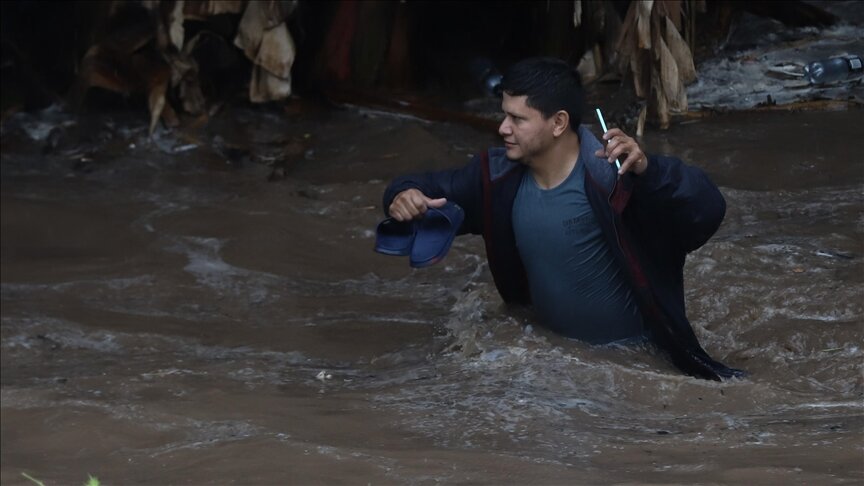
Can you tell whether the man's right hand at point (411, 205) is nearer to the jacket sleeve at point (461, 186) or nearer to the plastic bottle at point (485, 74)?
the jacket sleeve at point (461, 186)

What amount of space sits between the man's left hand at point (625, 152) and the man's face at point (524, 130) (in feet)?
1.75

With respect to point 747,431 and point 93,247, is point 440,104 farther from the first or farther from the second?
point 747,431

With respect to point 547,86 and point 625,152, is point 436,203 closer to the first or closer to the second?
point 547,86

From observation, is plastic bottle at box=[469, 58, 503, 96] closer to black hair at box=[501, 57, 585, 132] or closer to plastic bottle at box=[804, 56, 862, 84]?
plastic bottle at box=[804, 56, 862, 84]

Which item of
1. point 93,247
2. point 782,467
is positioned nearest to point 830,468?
point 782,467

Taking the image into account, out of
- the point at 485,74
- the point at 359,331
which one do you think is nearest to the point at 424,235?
the point at 359,331

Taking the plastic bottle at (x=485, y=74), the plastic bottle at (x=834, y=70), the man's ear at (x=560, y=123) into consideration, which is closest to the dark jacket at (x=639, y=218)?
the man's ear at (x=560, y=123)

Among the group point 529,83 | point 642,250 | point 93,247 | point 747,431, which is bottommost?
point 93,247

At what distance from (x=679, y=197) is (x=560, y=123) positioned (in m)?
0.64

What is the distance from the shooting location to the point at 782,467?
3.23 m

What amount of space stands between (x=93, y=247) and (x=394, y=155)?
206cm

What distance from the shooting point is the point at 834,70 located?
6.91m

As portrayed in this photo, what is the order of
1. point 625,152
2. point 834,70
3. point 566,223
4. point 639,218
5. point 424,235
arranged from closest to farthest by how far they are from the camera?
point 625,152 → point 639,218 → point 424,235 → point 566,223 → point 834,70

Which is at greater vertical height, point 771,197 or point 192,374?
point 771,197
